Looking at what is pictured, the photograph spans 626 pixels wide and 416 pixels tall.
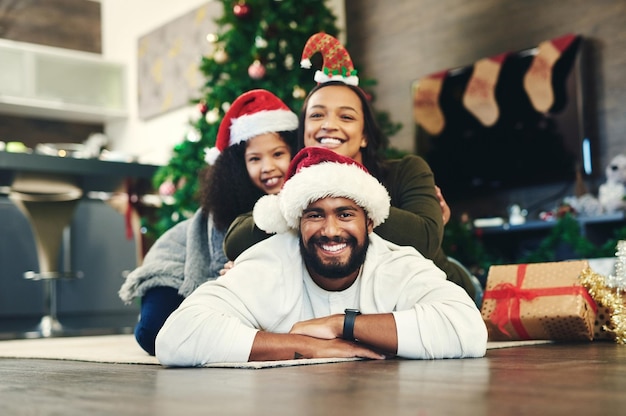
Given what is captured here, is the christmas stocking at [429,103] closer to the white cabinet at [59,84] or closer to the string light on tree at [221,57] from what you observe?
the string light on tree at [221,57]

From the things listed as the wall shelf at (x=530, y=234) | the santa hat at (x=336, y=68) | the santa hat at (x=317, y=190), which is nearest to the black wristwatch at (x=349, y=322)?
the santa hat at (x=317, y=190)

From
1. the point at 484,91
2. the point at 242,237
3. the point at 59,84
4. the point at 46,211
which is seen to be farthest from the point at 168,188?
the point at 59,84

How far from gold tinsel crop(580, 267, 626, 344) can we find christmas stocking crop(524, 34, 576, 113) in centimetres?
178

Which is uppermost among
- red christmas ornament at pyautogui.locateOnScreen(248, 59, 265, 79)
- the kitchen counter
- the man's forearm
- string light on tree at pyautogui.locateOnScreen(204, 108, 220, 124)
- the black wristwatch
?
red christmas ornament at pyautogui.locateOnScreen(248, 59, 265, 79)

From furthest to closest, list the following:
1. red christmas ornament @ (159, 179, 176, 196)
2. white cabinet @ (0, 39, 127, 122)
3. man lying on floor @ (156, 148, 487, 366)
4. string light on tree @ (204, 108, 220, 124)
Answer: white cabinet @ (0, 39, 127, 122) → red christmas ornament @ (159, 179, 176, 196) → string light on tree @ (204, 108, 220, 124) → man lying on floor @ (156, 148, 487, 366)

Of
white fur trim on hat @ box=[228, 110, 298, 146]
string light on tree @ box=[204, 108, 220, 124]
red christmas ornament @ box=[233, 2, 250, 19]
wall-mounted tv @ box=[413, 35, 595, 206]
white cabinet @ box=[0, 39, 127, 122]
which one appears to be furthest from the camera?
white cabinet @ box=[0, 39, 127, 122]

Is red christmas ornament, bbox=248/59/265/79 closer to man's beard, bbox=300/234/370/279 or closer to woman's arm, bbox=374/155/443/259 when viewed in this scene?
woman's arm, bbox=374/155/443/259

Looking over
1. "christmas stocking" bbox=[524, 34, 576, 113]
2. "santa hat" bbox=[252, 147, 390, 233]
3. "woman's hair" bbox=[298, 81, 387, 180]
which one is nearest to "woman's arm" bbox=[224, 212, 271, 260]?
"santa hat" bbox=[252, 147, 390, 233]

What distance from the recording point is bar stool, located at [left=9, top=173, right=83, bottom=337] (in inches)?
180

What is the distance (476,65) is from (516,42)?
25cm

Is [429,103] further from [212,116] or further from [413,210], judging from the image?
[413,210]

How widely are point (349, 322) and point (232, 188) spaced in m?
0.94

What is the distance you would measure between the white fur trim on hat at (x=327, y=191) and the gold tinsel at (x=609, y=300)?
36.8 inches

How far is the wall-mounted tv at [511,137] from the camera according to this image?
412 cm
